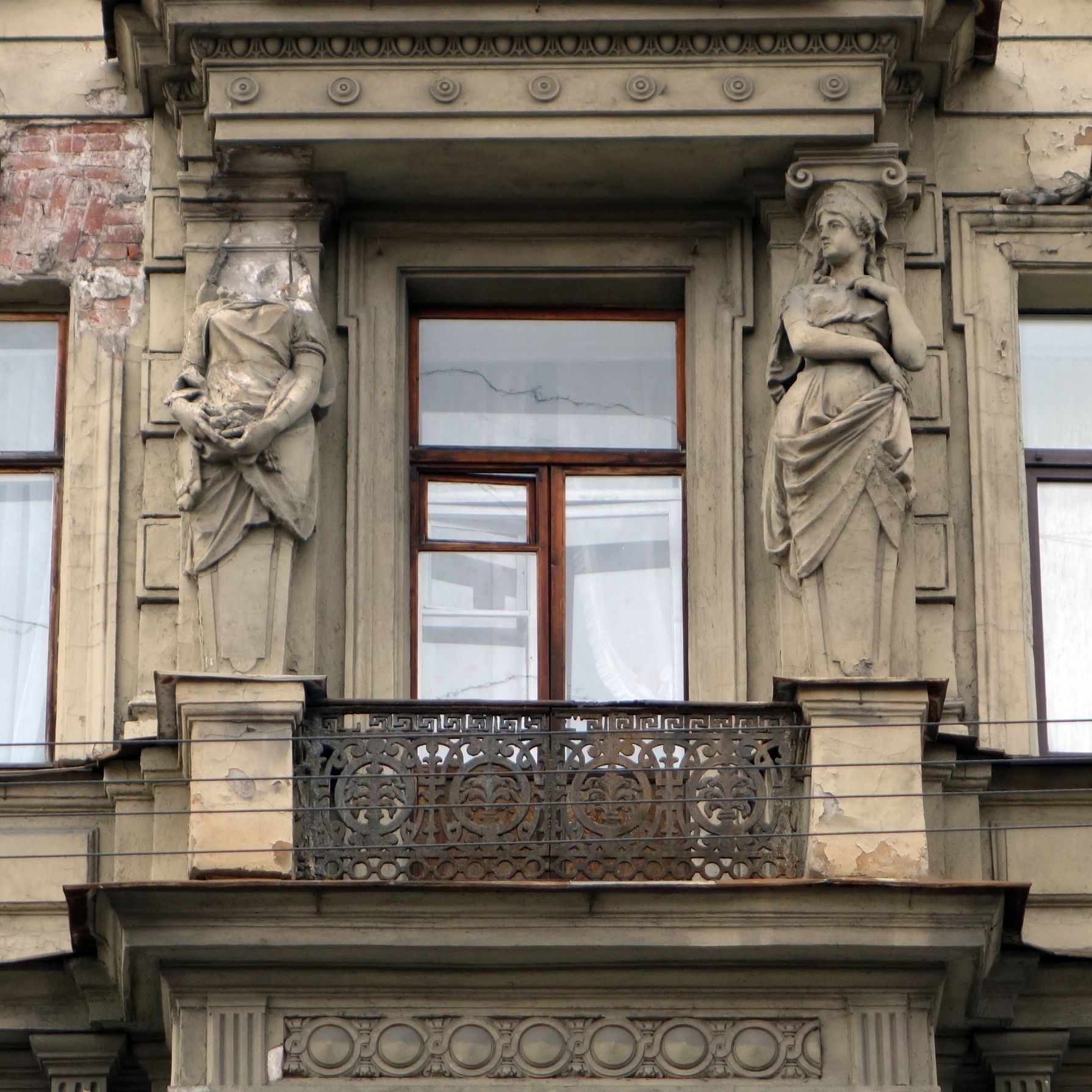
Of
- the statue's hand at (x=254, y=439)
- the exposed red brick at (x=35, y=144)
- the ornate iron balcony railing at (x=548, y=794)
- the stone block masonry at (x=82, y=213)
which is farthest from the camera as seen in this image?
the exposed red brick at (x=35, y=144)

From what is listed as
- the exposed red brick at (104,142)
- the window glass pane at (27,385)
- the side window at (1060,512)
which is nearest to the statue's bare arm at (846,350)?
the side window at (1060,512)

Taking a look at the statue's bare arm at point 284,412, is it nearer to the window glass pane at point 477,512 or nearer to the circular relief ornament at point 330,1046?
the window glass pane at point 477,512

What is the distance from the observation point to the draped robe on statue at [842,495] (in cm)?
1245

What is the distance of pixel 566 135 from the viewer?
42.8 feet

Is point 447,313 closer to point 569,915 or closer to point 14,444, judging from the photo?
point 14,444

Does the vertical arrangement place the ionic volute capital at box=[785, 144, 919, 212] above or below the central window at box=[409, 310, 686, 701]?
above

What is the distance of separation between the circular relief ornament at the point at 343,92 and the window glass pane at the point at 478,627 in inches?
74.4

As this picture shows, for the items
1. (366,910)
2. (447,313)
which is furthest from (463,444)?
(366,910)

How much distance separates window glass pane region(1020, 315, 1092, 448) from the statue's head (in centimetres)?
104

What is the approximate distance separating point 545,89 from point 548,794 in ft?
9.80

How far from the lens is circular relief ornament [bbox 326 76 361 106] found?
42.8 feet

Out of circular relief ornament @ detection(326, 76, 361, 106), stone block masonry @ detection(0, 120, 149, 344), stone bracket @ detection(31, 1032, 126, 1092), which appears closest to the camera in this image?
stone bracket @ detection(31, 1032, 126, 1092)

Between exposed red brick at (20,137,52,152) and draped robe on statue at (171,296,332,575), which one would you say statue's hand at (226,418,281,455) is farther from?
exposed red brick at (20,137,52,152)

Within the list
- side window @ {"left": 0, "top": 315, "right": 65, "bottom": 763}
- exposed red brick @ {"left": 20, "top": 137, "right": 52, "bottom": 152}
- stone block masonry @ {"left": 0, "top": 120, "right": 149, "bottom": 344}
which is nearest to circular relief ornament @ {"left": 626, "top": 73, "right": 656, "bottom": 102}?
stone block masonry @ {"left": 0, "top": 120, "right": 149, "bottom": 344}
